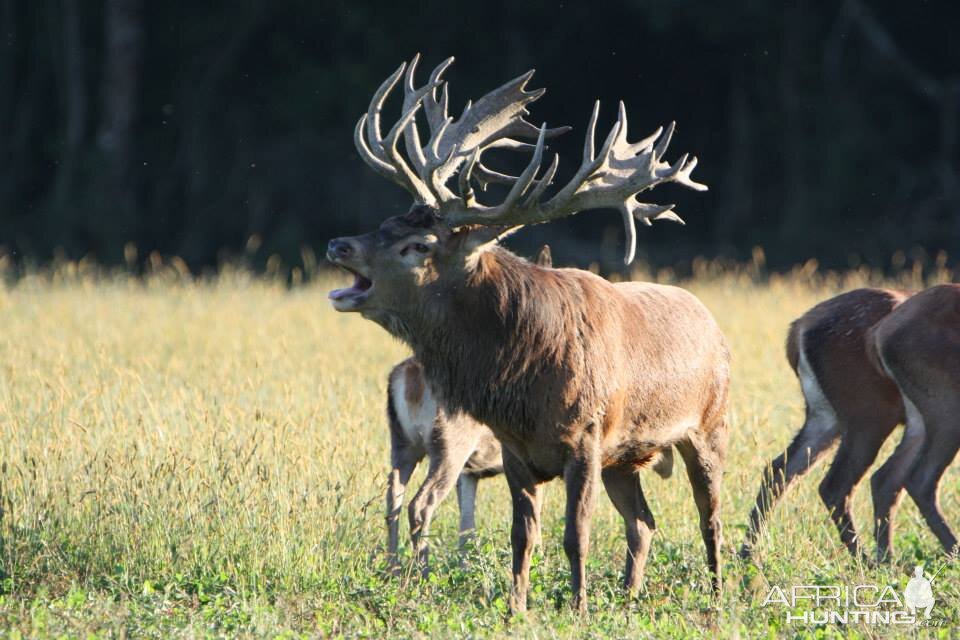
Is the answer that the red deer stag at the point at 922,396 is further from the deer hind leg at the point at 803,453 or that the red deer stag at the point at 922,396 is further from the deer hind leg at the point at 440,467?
the deer hind leg at the point at 440,467

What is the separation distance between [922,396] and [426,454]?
2.57 meters

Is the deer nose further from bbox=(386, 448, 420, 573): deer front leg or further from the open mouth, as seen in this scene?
bbox=(386, 448, 420, 573): deer front leg

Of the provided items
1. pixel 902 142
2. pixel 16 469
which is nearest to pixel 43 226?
pixel 902 142

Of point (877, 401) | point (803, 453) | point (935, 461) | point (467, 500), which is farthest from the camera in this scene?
point (803, 453)

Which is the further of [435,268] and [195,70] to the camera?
[195,70]

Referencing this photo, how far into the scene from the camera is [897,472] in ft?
23.5

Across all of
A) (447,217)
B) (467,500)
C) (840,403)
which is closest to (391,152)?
(447,217)

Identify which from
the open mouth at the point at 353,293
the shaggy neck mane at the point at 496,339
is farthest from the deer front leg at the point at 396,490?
the open mouth at the point at 353,293

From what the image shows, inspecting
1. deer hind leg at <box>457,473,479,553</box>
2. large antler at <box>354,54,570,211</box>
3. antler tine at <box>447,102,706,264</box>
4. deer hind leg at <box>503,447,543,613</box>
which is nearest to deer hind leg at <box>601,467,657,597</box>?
deer hind leg at <box>503,447,543,613</box>

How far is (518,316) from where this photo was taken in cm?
579

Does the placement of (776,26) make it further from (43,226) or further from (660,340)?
(660,340)

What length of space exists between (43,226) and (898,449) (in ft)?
63.1

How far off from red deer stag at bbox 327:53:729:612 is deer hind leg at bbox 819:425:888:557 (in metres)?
1.26

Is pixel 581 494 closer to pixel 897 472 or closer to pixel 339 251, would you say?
pixel 339 251
